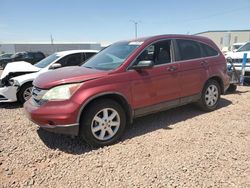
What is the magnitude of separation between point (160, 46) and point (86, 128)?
2.17 m

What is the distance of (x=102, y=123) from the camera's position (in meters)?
3.69

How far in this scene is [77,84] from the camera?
11.4 ft

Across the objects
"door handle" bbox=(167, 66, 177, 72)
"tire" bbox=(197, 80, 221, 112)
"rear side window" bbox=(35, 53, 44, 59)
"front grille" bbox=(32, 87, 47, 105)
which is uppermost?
"door handle" bbox=(167, 66, 177, 72)

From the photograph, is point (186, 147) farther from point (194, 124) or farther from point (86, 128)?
point (86, 128)

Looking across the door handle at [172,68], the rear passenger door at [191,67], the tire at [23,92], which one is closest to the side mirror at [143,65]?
the door handle at [172,68]

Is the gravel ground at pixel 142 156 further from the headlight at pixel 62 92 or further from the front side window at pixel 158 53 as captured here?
the front side window at pixel 158 53

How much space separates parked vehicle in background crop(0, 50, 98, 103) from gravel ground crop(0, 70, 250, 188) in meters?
1.40

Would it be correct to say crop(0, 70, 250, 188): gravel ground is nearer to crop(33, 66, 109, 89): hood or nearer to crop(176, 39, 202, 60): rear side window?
crop(33, 66, 109, 89): hood

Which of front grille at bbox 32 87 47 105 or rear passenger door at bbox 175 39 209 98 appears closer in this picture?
front grille at bbox 32 87 47 105

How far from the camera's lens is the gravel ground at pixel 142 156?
283 centimetres

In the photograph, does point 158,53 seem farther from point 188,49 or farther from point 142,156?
point 142,156

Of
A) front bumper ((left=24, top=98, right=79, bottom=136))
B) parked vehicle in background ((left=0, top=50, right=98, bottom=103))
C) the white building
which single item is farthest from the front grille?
the white building

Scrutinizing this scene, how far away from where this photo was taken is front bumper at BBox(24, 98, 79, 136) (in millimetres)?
3393

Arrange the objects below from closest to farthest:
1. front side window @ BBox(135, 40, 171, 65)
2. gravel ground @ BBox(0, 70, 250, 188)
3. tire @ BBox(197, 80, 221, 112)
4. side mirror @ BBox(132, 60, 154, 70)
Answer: gravel ground @ BBox(0, 70, 250, 188) → side mirror @ BBox(132, 60, 154, 70) → front side window @ BBox(135, 40, 171, 65) → tire @ BBox(197, 80, 221, 112)
